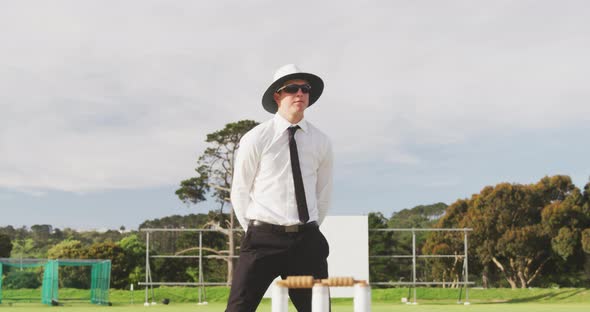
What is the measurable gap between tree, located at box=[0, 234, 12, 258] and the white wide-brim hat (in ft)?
179

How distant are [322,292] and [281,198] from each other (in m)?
1.70

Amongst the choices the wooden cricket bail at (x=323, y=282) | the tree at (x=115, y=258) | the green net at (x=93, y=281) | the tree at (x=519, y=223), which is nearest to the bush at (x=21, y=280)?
the green net at (x=93, y=281)

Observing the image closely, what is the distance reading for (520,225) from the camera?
46.5 meters

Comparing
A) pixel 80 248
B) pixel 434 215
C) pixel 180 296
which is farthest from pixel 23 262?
pixel 434 215

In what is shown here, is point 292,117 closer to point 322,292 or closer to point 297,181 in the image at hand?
point 297,181

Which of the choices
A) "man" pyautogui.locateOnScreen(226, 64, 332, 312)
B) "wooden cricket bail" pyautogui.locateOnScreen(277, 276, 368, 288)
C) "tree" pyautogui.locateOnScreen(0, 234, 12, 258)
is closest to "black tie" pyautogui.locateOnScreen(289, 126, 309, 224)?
"man" pyautogui.locateOnScreen(226, 64, 332, 312)

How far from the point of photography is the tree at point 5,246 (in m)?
55.9

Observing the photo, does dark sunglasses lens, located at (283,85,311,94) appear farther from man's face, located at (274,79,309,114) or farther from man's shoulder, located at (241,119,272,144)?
man's shoulder, located at (241,119,272,144)

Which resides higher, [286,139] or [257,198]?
[286,139]

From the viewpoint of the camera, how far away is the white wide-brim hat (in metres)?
4.86

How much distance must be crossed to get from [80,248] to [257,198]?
50561mm

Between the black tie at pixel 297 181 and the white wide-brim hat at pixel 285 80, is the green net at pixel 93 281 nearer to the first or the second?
the white wide-brim hat at pixel 285 80

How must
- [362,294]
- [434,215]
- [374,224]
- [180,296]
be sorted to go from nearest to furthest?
[362,294]
[180,296]
[374,224]
[434,215]

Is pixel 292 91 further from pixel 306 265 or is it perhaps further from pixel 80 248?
pixel 80 248
